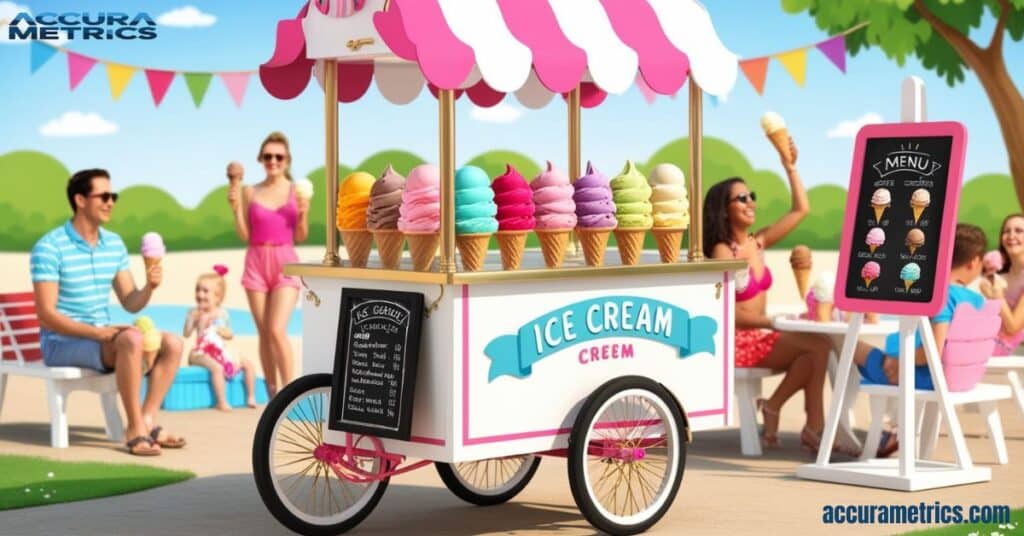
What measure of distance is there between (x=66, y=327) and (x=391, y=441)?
3.18m

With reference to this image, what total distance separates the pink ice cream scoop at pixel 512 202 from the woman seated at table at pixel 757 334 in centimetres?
252

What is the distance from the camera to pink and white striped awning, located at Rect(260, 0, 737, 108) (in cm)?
658

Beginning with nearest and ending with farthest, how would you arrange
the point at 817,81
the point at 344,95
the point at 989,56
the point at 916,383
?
the point at 344,95 < the point at 916,383 < the point at 989,56 < the point at 817,81

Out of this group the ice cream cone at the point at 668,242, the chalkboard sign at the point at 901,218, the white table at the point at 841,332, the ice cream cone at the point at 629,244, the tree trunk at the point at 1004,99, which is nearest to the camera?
the ice cream cone at the point at 629,244

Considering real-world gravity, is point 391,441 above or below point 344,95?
below

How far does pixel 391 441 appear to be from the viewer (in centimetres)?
687

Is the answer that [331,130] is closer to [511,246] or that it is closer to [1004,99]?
[511,246]

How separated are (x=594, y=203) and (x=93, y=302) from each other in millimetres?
3394

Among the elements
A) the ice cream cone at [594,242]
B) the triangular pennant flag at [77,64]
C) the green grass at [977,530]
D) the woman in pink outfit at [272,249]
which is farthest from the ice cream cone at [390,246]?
the triangular pennant flag at [77,64]

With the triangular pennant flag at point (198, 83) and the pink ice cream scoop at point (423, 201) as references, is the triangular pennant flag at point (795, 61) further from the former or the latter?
the pink ice cream scoop at point (423, 201)

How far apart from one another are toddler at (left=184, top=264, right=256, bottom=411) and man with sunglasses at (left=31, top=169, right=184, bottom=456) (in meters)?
1.60

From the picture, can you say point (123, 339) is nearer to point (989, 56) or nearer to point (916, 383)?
point (916, 383)

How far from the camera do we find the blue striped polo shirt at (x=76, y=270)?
9.43 m

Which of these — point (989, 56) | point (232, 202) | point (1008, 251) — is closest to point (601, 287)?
point (1008, 251)
